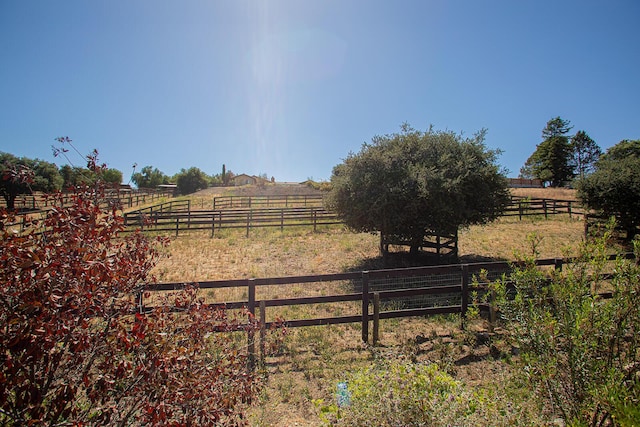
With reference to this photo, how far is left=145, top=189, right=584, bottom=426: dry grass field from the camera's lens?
4.01 meters

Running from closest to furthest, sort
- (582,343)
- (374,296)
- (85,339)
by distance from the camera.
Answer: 1. (85,339)
2. (582,343)
3. (374,296)

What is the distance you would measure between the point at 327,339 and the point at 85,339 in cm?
449

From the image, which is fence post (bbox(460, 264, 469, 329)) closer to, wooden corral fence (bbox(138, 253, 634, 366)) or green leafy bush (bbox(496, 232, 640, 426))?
wooden corral fence (bbox(138, 253, 634, 366))

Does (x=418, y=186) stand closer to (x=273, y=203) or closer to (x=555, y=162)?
(x=273, y=203)

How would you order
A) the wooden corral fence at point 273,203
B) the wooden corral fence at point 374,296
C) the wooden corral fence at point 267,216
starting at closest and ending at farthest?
the wooden corral fence at point 374,296
the wooden corral fence at point 267,216
the wooden corral fence at point 273,203

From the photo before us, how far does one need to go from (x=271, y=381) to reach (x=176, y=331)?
261cm

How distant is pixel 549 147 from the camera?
5747cm

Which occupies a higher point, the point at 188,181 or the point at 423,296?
the point at 188,181

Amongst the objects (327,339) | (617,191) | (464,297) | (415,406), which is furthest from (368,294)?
(617,191)

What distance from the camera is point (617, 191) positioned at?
13562mm

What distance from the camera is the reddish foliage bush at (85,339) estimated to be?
1642mm

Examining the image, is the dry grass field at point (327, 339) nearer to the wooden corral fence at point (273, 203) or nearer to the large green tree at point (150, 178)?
the wooden corral fence at point (273, 203)

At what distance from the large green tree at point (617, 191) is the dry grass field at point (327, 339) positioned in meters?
1.93

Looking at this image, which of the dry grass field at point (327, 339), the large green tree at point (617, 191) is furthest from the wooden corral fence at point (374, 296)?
the large green tree at point (617, 191)
